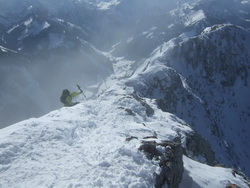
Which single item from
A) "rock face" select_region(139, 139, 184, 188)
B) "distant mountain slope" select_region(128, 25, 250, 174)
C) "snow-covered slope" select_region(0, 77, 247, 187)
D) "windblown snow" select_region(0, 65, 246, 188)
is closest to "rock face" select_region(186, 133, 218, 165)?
"snow-covered slope" select_region(0, 77, 247, 187)

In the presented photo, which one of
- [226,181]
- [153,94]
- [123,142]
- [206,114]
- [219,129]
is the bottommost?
[219,129]

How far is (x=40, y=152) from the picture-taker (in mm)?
24016

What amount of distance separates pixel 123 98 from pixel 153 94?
48631mm

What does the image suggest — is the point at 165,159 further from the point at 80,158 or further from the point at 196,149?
the point at 196,149

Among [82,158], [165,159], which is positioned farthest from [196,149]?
[82,158]

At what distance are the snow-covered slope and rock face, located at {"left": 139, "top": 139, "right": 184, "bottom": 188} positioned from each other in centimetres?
27

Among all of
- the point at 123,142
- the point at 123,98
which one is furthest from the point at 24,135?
the point at 123,98

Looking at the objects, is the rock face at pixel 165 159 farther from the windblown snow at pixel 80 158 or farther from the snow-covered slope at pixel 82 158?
the windblown snow at pixel 80 158

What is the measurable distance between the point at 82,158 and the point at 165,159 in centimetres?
638

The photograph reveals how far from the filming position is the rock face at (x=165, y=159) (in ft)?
71.7

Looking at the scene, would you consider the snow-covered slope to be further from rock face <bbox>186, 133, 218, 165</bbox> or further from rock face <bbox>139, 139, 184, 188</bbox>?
rock face <bbox>186, 133, 218, 165</bbox>

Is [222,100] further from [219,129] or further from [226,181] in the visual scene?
[226,181]

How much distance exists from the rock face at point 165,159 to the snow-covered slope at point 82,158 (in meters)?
0.27

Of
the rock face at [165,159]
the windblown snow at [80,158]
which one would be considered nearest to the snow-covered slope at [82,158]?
the windblown snow at [80,158]
